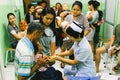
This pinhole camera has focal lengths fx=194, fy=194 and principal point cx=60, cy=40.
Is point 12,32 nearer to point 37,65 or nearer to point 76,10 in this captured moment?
point 76,10

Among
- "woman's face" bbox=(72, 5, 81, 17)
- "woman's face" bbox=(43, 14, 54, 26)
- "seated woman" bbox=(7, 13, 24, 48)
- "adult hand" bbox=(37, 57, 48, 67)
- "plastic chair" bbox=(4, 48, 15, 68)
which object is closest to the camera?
"adult hand" bbox=(37, 57, 48, 67)

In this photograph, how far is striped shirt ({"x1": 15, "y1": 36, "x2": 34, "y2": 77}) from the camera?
1701 millimetres

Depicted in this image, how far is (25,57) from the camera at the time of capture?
66.9 inches

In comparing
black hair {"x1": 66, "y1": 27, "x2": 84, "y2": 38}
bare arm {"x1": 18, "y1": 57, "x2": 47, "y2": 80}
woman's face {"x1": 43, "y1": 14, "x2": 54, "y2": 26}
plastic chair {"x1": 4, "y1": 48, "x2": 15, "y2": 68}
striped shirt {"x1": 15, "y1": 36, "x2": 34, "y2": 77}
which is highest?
woman's face {"x1": 43, "y1": 14, "x2": 54, "y2": 26}

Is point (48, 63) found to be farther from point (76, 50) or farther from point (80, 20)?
point (80, 20)

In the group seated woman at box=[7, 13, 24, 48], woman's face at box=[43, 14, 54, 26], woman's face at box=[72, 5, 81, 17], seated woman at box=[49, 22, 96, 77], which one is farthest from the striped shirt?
seated woman at box=[7, 13, 24, 48]

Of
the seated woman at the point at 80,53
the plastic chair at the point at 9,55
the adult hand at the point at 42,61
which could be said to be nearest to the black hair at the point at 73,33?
the seated woman at the point at 80,53

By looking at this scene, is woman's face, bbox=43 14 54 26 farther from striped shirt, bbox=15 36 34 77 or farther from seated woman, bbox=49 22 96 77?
striped shirt, bbox=15 36 34 77

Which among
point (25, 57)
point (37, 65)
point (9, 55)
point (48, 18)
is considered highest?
point (48, 18)

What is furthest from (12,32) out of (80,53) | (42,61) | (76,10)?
(80,53)

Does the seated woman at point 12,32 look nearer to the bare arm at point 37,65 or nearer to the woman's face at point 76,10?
the woman's face at point 76,10

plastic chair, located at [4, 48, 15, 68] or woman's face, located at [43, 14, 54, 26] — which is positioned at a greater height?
woman's face, located at [43, 14, 54, 26]

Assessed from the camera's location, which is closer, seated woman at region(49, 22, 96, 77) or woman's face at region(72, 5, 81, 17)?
seated woman at region(49, 22, 96, 77)

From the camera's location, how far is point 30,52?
174cm
